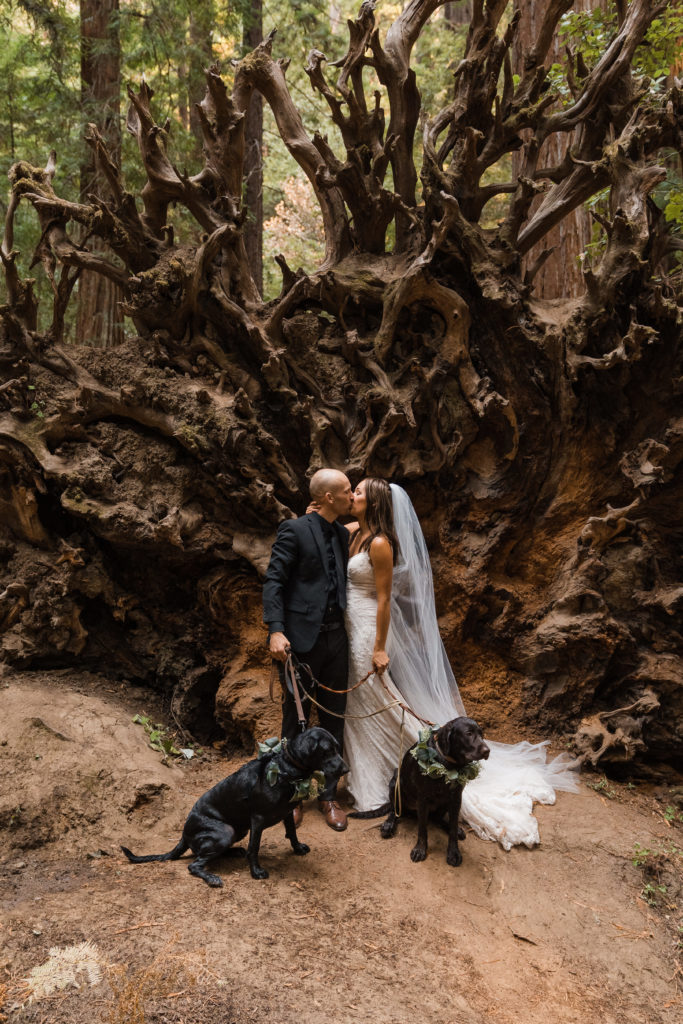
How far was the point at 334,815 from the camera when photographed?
4660 mm

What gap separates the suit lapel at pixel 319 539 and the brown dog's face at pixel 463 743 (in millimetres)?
1317

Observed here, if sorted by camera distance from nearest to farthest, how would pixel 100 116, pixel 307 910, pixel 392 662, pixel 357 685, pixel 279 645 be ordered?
pixel 307 910 → pixel 279 645 → pixel 357 685 → pixel 392 662 → pixel 100 116

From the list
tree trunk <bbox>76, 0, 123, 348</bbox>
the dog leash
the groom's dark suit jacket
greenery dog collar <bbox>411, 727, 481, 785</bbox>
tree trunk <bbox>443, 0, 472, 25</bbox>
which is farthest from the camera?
tree trunk <bbox>443, 0, 472, 25</bbox>

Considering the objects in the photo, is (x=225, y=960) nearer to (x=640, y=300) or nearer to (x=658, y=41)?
(x=640, y=300)

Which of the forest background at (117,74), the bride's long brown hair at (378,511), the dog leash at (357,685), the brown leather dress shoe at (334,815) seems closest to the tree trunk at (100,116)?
the forest background at (117,74)

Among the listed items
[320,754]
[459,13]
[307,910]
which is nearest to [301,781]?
[320,754]

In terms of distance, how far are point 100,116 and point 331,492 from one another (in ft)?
22.6

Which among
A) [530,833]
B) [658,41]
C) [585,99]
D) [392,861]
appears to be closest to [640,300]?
[585,99]

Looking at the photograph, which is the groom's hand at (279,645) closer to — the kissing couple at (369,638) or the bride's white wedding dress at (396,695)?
the kissing couple at (369,638)

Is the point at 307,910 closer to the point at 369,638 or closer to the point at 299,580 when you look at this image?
the point at 369,638

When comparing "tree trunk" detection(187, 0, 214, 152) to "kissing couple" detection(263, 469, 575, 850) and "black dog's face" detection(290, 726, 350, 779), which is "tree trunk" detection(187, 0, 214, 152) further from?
"black dog's face" detection(290, 726, 350, 779)

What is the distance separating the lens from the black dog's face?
3.76 m

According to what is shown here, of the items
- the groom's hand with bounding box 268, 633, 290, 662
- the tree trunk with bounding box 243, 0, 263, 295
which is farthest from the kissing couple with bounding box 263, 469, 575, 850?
the tree trunk with bounding box 243, 0, 263, 295

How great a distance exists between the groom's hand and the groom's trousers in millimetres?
267
